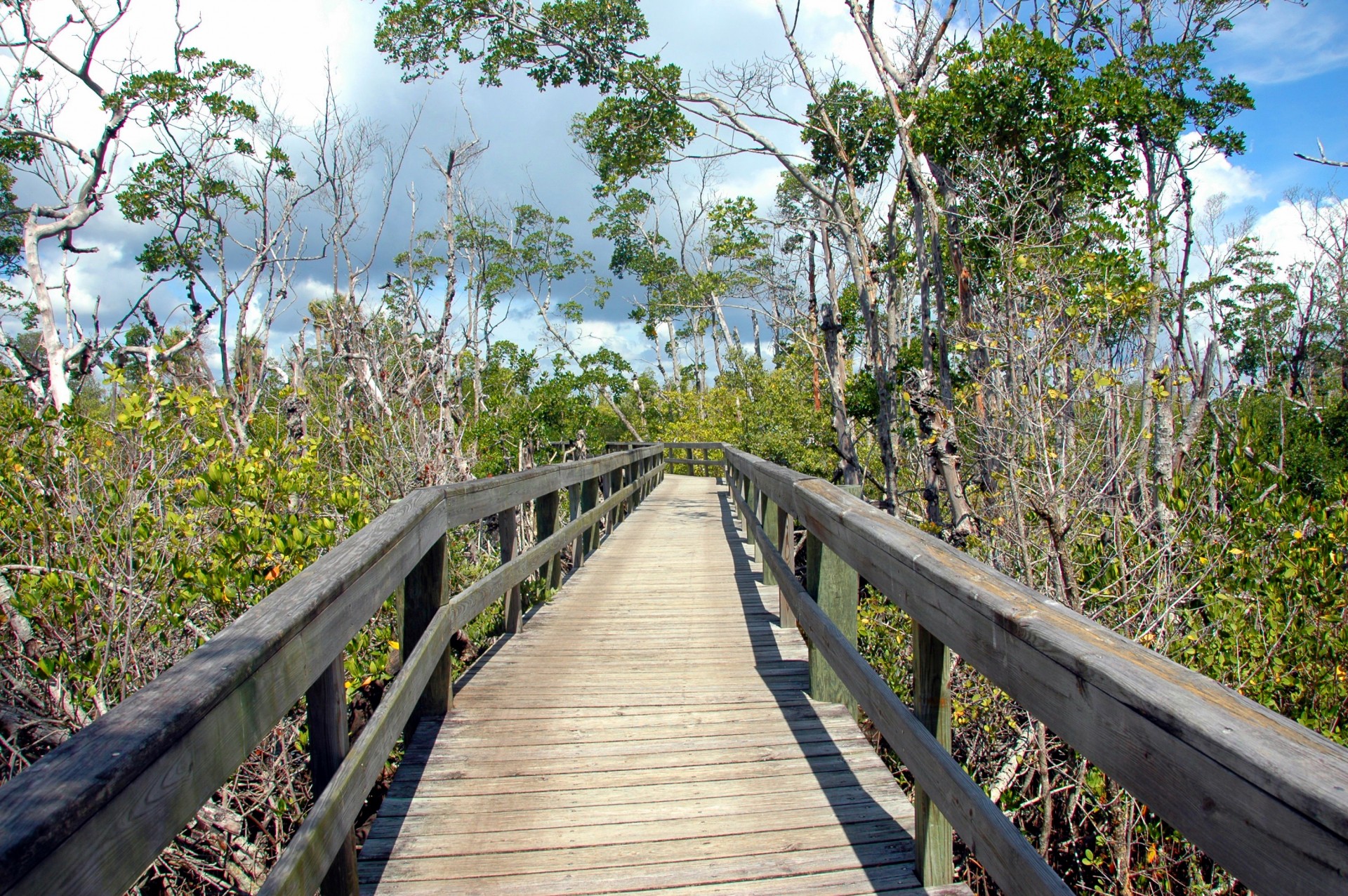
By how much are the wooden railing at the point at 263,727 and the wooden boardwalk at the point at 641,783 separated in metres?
0.35

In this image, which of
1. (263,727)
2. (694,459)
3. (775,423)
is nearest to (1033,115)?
(775,423)

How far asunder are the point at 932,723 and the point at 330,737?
153cm

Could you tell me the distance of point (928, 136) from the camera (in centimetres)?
1120

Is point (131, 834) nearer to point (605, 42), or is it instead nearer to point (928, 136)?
point (928, 136)

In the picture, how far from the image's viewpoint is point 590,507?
731 centimetres

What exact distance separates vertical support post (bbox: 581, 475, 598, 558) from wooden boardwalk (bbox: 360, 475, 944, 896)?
2338mm

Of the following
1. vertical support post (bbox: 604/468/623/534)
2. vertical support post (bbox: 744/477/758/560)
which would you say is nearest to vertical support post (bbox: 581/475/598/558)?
vertical support post (bbox: 744/477/758/560)

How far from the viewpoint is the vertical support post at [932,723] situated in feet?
6.89

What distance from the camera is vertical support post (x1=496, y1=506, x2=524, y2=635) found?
4.30 m

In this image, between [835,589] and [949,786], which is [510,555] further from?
[949,786]

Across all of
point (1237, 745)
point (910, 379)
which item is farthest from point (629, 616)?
point (910, 379)

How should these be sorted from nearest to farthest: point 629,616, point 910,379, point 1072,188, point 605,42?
point 629,616 → point 1072,188 → point 910,379 → point 605,42

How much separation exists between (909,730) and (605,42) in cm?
1451

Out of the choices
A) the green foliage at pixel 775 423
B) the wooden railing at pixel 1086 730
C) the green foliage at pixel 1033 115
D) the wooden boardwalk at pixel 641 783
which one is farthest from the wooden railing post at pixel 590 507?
the green foliage at pixel 775 423
